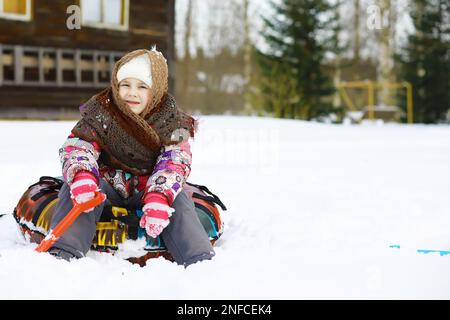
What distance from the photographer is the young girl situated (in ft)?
7.87

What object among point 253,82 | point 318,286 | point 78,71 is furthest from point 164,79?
point 253,82

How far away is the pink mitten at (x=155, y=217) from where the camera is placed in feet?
7.34

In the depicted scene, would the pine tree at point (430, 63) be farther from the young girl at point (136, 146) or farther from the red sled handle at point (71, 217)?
the red sled handle at point (71, 217)

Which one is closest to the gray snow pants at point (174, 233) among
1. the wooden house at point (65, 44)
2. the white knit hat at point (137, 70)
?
the white knit hat at point (137, 70)

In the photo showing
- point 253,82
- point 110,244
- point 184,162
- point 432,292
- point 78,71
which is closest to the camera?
point 432,292

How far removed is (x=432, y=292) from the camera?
1.81 metres

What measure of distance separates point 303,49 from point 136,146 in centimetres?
1343

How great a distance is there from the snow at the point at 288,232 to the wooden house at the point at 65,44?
2644mm

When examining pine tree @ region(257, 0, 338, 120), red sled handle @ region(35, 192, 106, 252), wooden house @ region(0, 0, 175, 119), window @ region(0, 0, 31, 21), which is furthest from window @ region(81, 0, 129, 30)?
red sled handle @ region(35, 192, 106, 252)

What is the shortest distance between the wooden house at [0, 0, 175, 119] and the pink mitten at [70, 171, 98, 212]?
26.4 feet

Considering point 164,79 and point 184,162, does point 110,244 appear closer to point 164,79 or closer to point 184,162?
point 184,162

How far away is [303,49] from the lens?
15.5 meters
